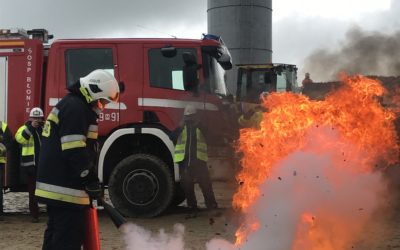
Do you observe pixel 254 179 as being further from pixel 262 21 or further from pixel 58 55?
pixel 262 21

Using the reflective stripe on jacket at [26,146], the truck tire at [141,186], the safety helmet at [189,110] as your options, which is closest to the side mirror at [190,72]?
the safety helmet at [189,110]

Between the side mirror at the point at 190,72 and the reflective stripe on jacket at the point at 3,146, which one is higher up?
the side mirror at the point at 190,72

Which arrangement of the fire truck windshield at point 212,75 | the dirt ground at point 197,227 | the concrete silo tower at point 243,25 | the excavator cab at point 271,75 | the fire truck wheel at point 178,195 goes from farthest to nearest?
the concrete silo tower at point 243,25
the excavator cab at point 271,75
the fire truck wheel at point 178,195
the fire truck windshield at point 212,75
the dirt ground at point 197,227

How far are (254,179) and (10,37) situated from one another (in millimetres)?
5417

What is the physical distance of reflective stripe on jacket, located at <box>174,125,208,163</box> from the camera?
26.7 ft

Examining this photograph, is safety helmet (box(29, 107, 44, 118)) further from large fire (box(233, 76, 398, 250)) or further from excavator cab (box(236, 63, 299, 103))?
excavator cab (box(236, 63, 299, 103))

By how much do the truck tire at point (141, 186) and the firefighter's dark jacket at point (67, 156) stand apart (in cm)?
379

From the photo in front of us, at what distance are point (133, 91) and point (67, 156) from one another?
4008 mm

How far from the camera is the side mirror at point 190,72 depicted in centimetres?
781

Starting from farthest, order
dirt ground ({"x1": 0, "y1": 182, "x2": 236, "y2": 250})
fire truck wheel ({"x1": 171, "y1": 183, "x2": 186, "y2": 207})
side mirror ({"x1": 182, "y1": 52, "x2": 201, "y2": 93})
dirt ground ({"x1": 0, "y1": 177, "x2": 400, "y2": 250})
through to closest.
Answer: fire truck wheel ({"x1": 171, "y1": 183, "x2": 186, "y2": 207})
side mirror ({"x1": 182, "y1": 52, "x2": 201, "y2": 93})
dirt ground ({"x1": 0, "y1": 182, "x2": 236, "y2": 250})
dirt ground ({"x1": 0, "y1": 177, "x2": 400, "y2": 250})

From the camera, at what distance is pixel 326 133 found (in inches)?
199

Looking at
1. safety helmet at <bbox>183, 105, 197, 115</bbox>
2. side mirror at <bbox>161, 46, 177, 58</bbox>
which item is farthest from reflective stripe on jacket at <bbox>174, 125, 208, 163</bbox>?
side mirror at <bbox>161, 46, 177, 58</bbox>

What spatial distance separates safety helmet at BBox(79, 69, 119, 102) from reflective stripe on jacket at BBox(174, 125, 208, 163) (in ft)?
12.0

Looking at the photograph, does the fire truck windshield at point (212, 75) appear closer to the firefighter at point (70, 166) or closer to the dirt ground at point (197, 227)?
the dirt ground at point (197, 227)
